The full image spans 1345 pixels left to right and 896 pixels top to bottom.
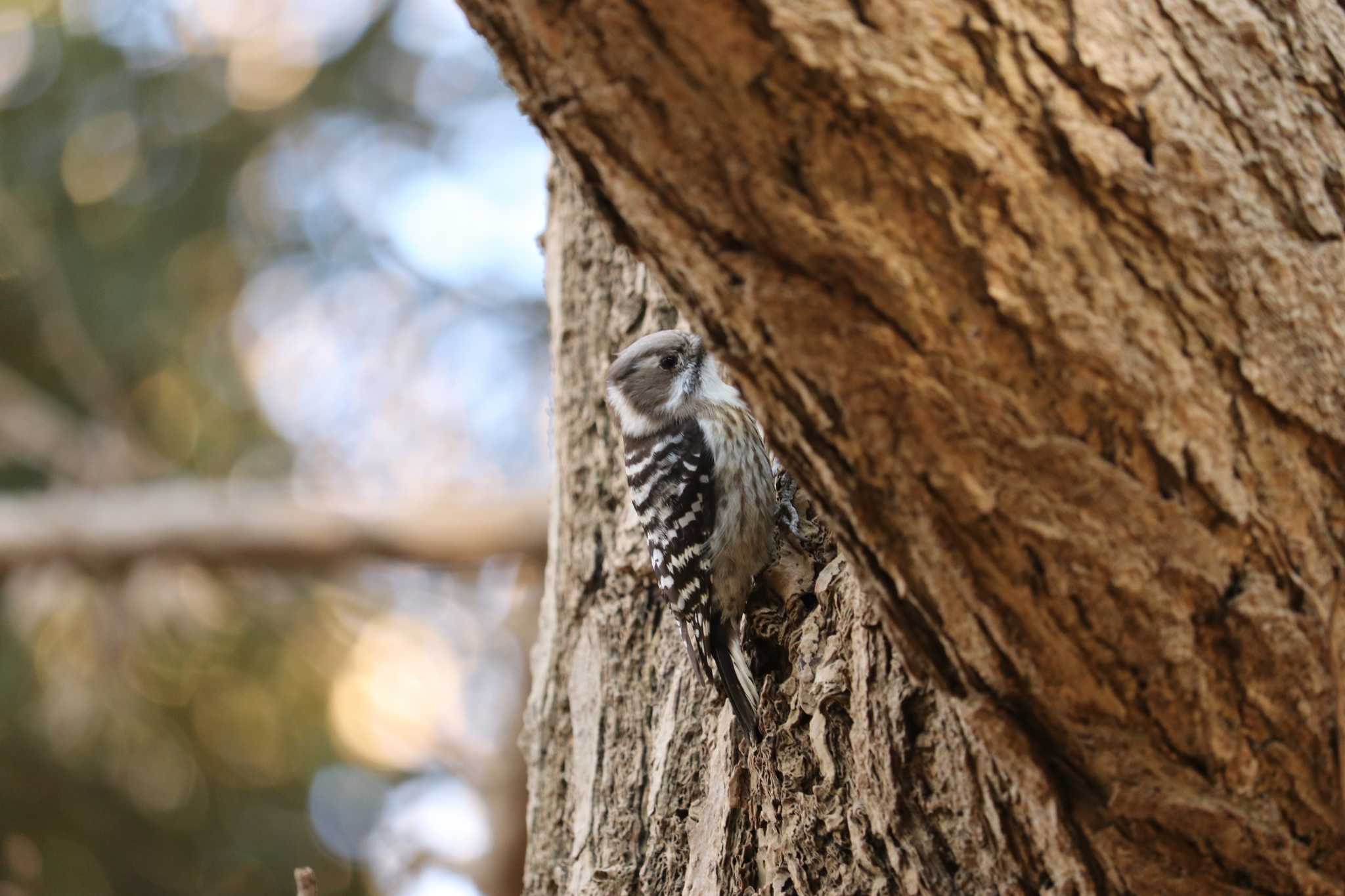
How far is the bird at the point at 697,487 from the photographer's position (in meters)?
2.93

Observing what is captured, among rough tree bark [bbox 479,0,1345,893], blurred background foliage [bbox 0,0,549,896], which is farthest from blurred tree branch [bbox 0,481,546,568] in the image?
rough tree bark [bbox 479,0,1345,893]

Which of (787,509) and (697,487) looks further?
(697,487)

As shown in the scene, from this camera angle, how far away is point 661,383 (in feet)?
12.6

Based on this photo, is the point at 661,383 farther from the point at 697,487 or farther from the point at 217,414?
the point at 217,414

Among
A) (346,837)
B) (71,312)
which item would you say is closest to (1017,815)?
(346,837)

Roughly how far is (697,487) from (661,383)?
0.42 m

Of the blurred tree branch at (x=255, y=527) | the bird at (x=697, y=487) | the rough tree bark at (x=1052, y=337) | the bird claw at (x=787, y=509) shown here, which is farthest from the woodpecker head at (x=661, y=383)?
the rough tree bark at (x=1052, y=337)

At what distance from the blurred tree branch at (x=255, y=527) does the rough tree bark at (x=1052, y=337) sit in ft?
12.9

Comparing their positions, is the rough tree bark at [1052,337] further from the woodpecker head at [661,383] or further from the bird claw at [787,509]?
the woodpecker head at [661,383]

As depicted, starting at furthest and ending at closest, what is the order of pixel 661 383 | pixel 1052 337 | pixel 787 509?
pixel 661 383 → pixel 787 509 → pixel 1052 337

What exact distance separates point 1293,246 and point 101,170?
769 centimetres

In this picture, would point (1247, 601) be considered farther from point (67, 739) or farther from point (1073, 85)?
point (67, 739)

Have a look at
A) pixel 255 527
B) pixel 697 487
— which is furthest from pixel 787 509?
pixel 255 527

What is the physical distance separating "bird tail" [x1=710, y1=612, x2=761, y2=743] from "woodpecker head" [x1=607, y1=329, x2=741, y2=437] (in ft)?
2.73
